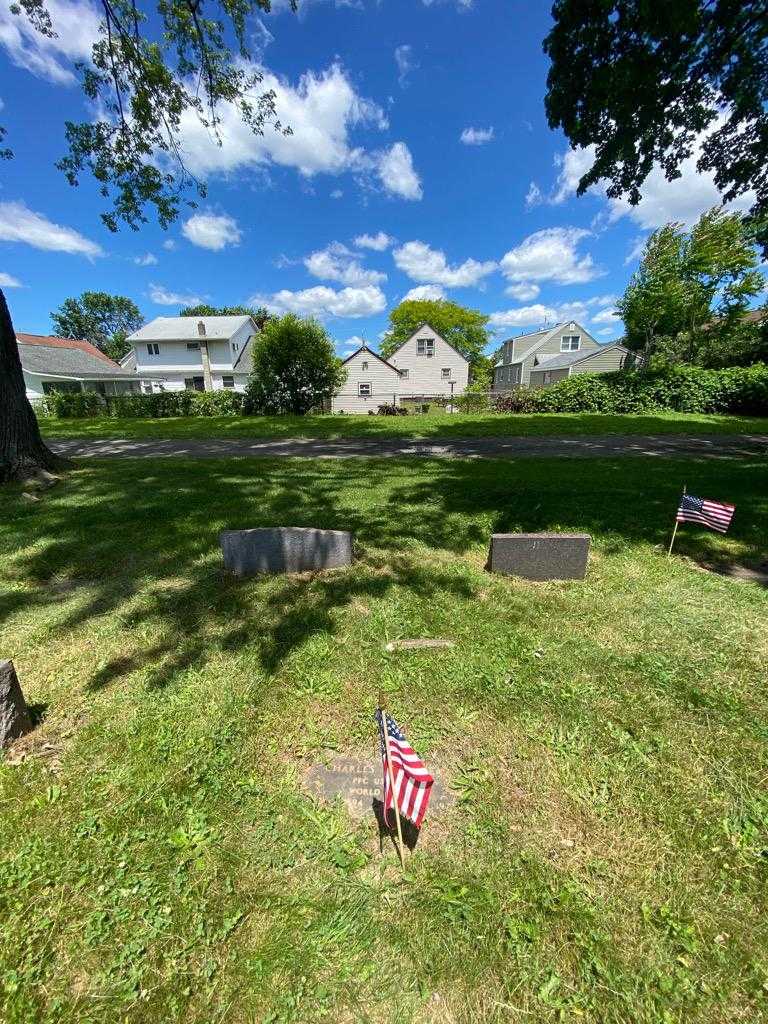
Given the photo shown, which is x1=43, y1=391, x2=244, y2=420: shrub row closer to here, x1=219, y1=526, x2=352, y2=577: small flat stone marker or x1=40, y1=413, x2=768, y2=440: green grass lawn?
x1=40, y1=413, x2=768, y2=440: green grass lawn

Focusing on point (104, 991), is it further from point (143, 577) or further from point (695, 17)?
point (695, 17)

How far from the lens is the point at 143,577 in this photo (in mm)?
4246

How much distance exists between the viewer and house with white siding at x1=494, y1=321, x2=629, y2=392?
39688mm

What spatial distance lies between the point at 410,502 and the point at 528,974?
212 inches

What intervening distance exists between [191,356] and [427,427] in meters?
31.3

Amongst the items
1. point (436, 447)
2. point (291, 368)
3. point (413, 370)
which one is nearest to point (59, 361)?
point (291, 368)

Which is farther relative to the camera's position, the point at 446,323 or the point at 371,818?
the point at 446,323

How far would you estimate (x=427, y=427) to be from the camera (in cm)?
1547

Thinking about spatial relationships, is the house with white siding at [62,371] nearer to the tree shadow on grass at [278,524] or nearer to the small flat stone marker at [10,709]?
the tree shadow on grass at [278,524]

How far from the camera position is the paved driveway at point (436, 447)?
35.3 feet

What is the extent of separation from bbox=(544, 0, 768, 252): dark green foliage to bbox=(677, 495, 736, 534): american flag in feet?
23.8

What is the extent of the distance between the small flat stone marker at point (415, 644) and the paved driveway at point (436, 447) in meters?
7.55

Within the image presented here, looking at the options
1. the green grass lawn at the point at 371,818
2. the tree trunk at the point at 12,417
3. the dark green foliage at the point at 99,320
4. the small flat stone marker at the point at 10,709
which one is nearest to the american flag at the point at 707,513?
the green grass lawn at the point at 371,818

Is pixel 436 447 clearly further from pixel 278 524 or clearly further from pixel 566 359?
pixel 566 359
